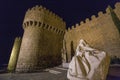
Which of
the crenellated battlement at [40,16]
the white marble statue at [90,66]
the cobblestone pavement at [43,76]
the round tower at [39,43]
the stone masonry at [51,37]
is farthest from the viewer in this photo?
the crenellated battlement at [40,16]

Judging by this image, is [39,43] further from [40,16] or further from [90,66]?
[90,66]

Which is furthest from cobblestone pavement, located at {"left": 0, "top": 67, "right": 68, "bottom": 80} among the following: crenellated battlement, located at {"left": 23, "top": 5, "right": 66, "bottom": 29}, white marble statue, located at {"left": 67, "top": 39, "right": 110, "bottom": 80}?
crenellated battlement, located at {"left": 23, "top": 5, "right": 66, "bottom": 29}

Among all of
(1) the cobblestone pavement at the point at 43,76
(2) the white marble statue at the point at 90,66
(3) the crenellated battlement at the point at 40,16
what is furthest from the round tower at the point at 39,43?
(2) the white marble statue at the point at 90,66

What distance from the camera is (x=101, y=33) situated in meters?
16.1

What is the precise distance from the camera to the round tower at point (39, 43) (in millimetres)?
18172

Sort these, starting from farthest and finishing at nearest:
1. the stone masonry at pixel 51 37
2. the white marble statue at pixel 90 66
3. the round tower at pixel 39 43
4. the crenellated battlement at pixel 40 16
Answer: the crenellated battlement at pixel 40 16 < the round tower at pixel 39 43 < the stone masonry at pixel 51 37 < the white marble statue at pixel 90 66

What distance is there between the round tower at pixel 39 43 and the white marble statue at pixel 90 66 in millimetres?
13958

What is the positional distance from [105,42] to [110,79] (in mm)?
10634

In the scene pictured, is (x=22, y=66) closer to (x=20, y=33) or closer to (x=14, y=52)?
(x=14, y=52)

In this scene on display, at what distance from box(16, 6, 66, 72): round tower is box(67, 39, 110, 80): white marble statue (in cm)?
1396

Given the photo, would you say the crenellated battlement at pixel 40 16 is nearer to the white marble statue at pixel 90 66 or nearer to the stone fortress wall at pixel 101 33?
the stone fortress wall at pixel 101 33

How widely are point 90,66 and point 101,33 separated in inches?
500

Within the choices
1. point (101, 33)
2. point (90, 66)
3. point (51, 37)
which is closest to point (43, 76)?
point (90, 66)

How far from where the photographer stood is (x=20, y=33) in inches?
1563
